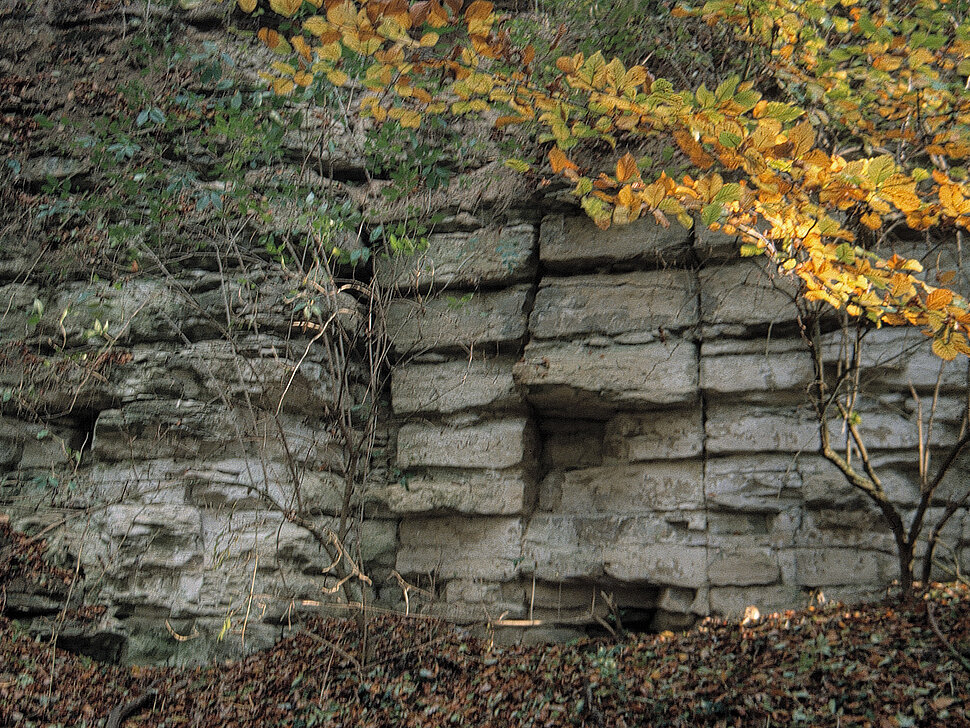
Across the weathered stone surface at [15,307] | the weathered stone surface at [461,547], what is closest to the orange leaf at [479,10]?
the weathered stone surface at [461,547]

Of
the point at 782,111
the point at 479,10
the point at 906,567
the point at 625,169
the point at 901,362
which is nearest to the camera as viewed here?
the point at 782,111

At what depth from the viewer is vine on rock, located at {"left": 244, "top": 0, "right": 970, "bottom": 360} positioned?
3.23 m

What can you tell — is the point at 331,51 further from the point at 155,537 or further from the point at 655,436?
the point at 155,537

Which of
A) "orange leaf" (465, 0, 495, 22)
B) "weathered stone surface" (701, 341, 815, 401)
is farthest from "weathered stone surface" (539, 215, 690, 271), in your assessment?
"orange leaf" (465, 0, 495, 22)

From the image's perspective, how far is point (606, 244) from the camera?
190 inches

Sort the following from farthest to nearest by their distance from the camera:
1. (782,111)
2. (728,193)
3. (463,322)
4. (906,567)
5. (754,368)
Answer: (463,322) → (754,368) → (906,567) → (728,193) → (782,111)

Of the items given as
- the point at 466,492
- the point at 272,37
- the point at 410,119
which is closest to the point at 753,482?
the point at 466,492

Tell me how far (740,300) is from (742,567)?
169 centimetres

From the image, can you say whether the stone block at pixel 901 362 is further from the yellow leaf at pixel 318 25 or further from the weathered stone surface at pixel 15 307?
the weathered stone surface at pixel 15 307

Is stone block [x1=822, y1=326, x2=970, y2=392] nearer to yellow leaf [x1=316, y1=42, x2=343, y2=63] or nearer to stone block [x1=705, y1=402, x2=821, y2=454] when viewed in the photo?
stone block [x1=705, y1=402, x2=821, y2=454]

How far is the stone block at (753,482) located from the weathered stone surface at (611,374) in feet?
1.62

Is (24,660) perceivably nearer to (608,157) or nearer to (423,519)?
(423,519)

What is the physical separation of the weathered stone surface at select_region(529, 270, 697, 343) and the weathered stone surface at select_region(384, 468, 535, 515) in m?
1.02

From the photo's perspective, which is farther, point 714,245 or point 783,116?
point 714,245
